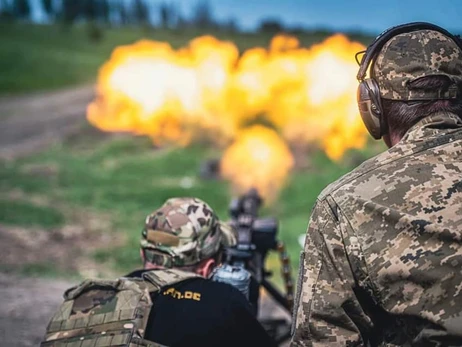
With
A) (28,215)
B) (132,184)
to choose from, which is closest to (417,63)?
(28,215)

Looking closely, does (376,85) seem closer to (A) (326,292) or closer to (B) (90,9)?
(A) (326,292)

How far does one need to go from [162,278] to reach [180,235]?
1.48 ft

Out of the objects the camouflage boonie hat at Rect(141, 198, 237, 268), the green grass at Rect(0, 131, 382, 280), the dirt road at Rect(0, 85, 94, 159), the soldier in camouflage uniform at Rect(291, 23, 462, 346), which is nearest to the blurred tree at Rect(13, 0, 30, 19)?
the dirt road at Rect(0, 85, 94, 159)

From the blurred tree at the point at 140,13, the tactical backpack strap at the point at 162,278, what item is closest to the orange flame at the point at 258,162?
the tactical backpack strap at the point at 162,278

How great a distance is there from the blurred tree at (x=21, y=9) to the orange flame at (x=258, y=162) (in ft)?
180

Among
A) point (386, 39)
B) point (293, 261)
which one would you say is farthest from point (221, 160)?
point (386, 39)

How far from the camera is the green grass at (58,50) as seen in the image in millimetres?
40234

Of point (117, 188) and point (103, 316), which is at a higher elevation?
point (117, 188)

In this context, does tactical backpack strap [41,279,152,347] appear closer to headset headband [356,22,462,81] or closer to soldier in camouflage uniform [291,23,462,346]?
soldier in camouflage uniform [291,23,462,346]

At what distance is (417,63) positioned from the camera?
2174 millimetres

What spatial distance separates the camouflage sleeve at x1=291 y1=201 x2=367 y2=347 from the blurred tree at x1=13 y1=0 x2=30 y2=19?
69073mm

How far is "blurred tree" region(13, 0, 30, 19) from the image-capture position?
66.0 m

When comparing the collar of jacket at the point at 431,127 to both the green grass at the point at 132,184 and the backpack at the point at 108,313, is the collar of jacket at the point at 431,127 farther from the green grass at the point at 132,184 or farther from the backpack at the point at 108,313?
the green grass at the point at 132,184

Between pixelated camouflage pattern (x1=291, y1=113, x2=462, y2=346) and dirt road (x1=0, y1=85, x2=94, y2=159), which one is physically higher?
dirt road (x1=0, y1=85, x2=94, y2=159)
